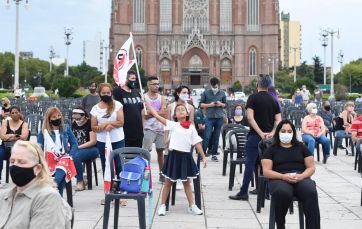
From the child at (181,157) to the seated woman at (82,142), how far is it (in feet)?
5.10

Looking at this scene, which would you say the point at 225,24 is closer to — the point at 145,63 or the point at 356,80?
the point at 145,63

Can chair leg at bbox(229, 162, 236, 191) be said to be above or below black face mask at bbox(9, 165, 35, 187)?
below

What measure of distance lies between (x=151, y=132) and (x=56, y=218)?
6.33m

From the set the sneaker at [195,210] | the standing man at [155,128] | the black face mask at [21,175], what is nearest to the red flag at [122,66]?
the standing man at [155,128]

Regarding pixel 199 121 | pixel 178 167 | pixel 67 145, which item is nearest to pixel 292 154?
pixel 178 167

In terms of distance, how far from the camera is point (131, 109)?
853 centimetres

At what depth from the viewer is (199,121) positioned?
1387 cm

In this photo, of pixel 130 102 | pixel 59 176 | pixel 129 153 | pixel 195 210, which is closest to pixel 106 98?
pixel 130 102

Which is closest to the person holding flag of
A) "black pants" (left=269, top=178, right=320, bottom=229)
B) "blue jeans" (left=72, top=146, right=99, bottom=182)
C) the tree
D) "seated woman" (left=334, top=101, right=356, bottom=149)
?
"blue jeans" (left=72, top=146, right=99, bottom=182)

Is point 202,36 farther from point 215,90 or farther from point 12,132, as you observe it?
point 12,132

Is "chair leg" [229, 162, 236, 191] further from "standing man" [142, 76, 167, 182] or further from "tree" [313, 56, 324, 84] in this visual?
"tree" [313, 56, 324, 84]

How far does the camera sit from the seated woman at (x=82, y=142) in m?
9.06

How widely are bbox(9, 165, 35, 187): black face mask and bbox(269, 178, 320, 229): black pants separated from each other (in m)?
3.16

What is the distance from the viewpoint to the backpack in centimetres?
638
